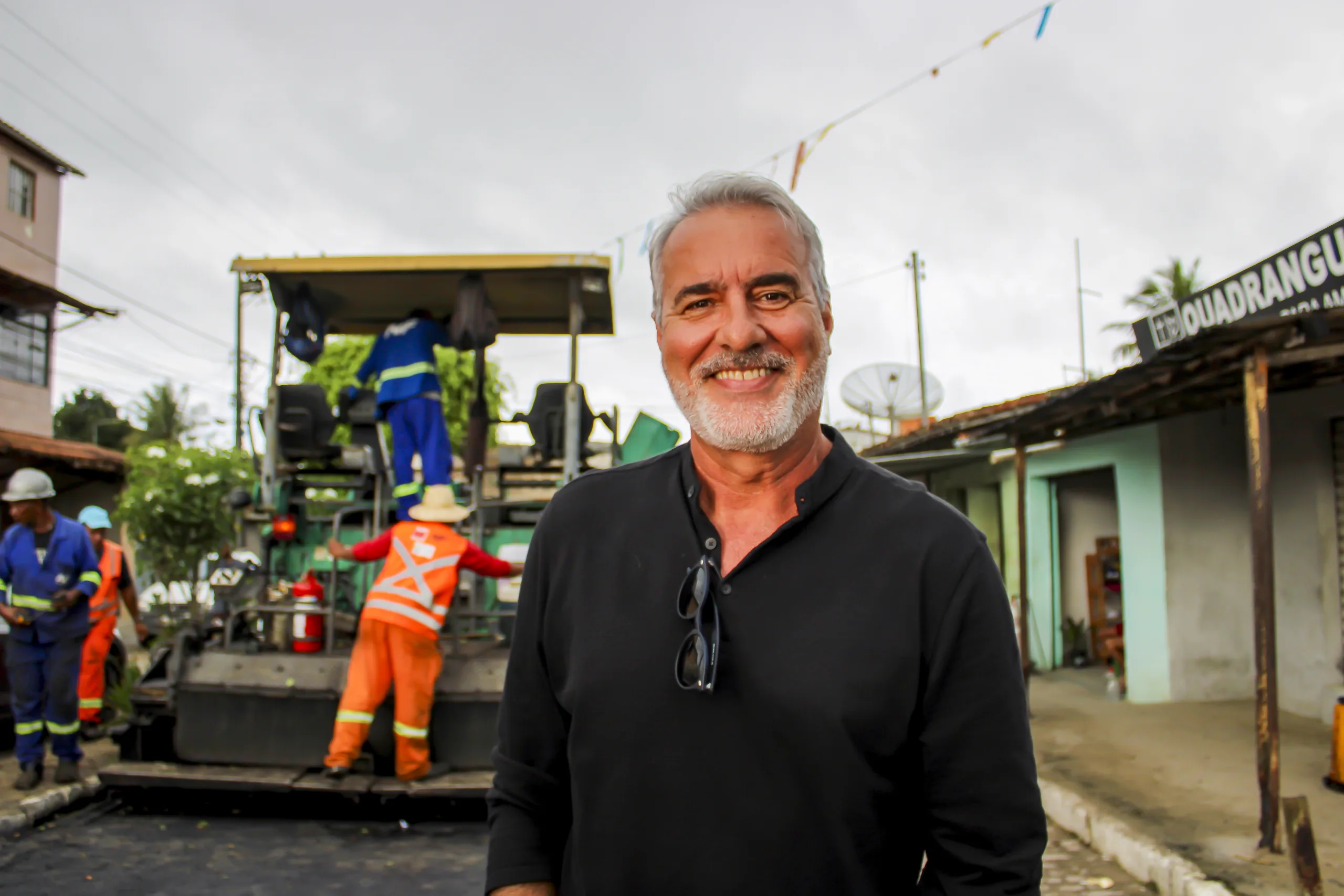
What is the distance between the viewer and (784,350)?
65.6 inches

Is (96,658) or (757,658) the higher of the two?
(757,658)

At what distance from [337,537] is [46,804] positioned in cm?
229

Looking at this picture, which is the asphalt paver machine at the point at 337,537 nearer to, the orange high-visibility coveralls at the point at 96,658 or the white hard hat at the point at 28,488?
the white hard hat at the point at 28,488

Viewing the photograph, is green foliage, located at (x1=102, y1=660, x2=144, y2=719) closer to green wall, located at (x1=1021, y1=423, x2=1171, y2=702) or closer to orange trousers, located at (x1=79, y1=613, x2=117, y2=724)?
orange trousers, located at (x1=79, y1=613, x2=117, y2=724)

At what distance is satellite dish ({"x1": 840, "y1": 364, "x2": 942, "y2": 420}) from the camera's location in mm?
16891

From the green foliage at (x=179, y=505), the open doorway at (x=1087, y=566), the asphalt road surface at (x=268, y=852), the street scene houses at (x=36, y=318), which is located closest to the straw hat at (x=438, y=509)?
the asphalt road surface at (x=268, y=852)

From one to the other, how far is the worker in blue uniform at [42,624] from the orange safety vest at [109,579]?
2.00 m

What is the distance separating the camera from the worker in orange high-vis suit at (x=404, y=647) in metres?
5.75

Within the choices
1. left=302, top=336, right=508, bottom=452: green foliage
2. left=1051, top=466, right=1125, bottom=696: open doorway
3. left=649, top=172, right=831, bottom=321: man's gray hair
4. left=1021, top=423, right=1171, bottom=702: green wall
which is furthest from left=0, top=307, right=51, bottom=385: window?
left=649, top=172, right=831, bottom=321: man's gray hair

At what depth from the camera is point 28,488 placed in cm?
684

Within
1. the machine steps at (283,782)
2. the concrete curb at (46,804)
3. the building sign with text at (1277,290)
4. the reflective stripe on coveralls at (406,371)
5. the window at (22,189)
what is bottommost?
the concrete curb at (46,804)

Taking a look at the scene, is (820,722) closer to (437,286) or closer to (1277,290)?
(437,286)

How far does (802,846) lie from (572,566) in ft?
1.86

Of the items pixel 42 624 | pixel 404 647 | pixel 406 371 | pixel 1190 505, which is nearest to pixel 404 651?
pixel 404 647
